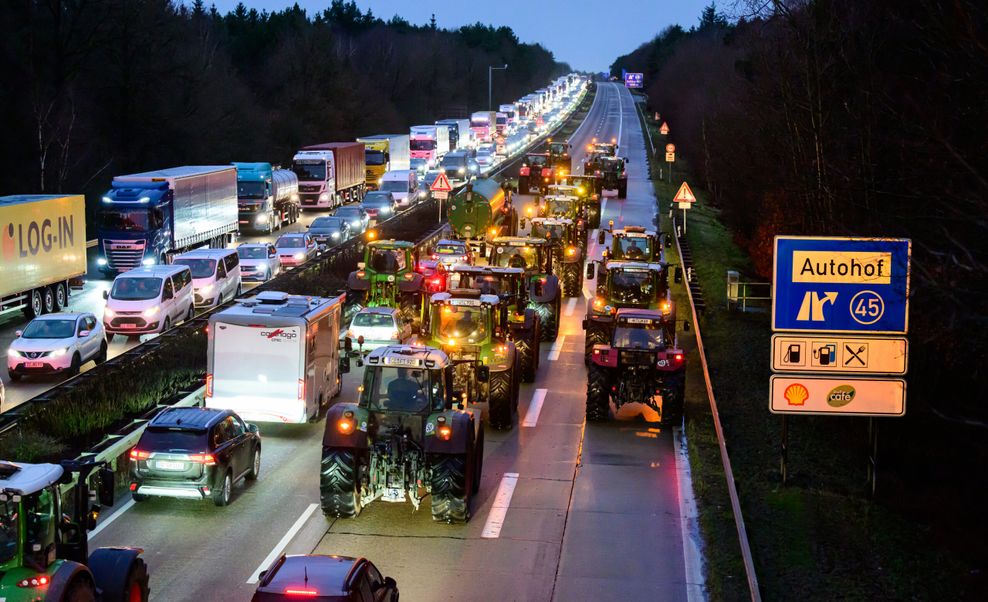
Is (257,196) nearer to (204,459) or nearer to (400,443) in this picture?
(204,459)

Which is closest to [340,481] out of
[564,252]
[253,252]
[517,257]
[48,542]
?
[48,542]

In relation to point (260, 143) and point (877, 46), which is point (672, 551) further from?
point (260, 143)

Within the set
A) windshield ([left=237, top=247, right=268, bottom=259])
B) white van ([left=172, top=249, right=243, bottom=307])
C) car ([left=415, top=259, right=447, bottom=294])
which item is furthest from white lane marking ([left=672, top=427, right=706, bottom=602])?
windshield ([left=237, top=247, right=268, bottom=259])

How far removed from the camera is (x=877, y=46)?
3484 centimetres

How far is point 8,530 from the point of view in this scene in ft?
36.9

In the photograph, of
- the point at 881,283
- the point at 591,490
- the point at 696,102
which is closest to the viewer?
the point at 881,283

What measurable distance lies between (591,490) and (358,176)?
55.9 m

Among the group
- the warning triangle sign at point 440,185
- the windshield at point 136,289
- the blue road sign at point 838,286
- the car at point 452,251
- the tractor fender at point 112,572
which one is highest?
the warning triangle sign at point 440,185

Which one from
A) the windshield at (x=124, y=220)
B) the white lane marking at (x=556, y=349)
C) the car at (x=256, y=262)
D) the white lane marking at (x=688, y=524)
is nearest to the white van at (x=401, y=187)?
the car at (x=256, y=262)

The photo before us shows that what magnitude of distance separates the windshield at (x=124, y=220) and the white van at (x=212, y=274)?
5938 millimetres

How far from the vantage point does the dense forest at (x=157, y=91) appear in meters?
66.0

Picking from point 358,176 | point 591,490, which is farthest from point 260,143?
Answer: point 591,490

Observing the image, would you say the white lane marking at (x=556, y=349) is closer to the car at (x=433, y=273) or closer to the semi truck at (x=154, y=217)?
the car at (x=433, y=273)

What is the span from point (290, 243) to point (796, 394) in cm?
3216
